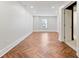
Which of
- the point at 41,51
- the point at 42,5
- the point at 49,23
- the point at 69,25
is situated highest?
the point at 42,5

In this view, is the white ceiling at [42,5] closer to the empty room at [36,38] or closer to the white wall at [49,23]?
the empty room at [36,38]

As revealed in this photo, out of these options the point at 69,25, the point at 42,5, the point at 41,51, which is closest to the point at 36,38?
the point at 42,5

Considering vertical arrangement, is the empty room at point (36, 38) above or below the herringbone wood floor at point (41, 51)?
above

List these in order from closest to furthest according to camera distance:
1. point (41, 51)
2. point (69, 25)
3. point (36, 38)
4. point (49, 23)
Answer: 1. point (41, 51)
2. point (69, 25)
3. point (36, 38)
4. point (49, 23)

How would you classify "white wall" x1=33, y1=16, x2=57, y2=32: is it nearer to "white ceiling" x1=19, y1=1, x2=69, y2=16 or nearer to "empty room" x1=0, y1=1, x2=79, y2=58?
"white ceiling" x1=19, y1=1, x2=69, y2=16

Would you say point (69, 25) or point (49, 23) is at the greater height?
point (49, 23)

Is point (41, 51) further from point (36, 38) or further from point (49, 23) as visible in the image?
point (49, 23)

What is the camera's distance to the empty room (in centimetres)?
396

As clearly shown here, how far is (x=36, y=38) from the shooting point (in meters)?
8.27

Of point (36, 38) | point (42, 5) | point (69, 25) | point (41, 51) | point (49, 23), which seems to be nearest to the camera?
point (41, 51)

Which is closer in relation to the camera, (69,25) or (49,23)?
(69,25)

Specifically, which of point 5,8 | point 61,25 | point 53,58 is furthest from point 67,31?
point 5,8

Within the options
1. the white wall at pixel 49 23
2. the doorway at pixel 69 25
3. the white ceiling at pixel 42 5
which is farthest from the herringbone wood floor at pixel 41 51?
the white wall at pixel 49 23

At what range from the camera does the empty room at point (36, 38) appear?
13.0 ft
